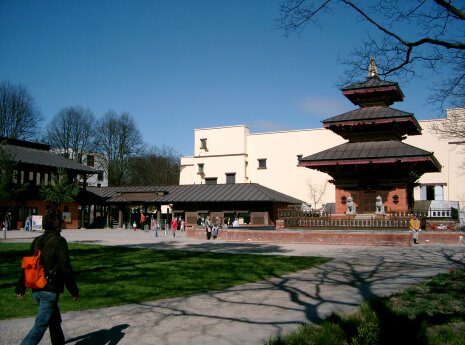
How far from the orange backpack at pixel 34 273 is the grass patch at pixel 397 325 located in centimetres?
306

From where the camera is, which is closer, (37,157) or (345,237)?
(345,237)

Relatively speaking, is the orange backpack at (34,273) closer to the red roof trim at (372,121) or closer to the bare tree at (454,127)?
the red roof trim at (372,121)

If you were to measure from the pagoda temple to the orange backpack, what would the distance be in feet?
84.4

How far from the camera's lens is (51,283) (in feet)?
18.8

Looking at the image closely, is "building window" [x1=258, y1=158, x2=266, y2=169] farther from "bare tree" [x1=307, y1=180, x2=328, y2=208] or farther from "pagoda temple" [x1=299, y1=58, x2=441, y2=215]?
"pagoda temple" [x1=299, y1=58, x2=441, y2=215]

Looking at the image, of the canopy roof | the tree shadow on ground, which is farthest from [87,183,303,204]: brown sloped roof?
the tree shadow on ground

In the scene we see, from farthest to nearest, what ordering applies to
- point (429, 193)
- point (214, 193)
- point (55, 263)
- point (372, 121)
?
point (429, 193) → point (214, 193) → point (372, 121) → point (55, 263)

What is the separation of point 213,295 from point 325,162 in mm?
21557

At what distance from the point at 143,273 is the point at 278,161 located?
47195mm

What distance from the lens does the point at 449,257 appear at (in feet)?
59.4

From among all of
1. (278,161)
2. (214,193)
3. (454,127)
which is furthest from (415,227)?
(278,161)

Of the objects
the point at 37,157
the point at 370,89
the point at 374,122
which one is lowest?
the point at 374,122

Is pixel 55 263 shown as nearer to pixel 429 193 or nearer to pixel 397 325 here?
pixel 397 325

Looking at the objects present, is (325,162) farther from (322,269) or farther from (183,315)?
(183,315)
